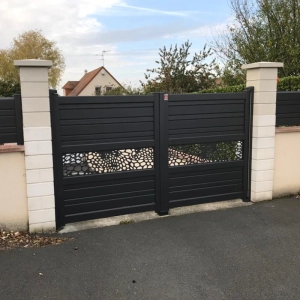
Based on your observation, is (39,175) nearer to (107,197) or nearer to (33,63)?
(107,197)

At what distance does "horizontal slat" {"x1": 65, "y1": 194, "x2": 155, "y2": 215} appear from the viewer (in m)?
4.04

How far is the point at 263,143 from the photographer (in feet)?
15.3

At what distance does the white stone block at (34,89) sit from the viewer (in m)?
3.53

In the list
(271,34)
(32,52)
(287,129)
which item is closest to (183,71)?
(271,34)

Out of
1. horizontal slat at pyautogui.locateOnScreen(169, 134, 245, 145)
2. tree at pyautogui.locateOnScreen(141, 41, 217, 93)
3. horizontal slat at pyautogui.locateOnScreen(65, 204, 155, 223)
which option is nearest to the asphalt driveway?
horizontal slat at pyautogui.locateOnScreen(65, 204, 155, 223)

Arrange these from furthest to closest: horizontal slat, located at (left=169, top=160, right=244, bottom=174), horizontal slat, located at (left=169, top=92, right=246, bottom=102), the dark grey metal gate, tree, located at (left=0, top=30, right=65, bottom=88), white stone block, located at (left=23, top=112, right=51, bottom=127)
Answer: tree, located at (left=0, top=30, right=65, bottom=88)
horizontal slat, located at (left=169, top=160, right=244, bottom=174)
horizontal slat, located at (left=169, top=92, right=246, bottom=102)
the dark grey metal gate
white stone block, located at (left=23, top=112, right=51, bottom=127)

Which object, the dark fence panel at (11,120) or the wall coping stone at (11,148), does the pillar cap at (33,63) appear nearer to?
the dark fence panel at (11,120)

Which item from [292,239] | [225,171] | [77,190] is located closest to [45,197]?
[77,190]

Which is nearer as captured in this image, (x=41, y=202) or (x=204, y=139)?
(x=41, y=202)

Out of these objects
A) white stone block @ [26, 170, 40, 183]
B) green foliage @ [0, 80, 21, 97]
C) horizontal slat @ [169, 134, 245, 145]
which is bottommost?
white stone block @ [26, 170, 40, 183]

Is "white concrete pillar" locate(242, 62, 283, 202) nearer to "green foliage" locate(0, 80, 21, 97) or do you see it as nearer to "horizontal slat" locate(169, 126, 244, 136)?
"horizontal slat" locate(169, 126, 244, 136)

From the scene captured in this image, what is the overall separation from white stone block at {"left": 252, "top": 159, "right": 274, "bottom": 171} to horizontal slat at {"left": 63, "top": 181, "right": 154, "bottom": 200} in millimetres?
1589

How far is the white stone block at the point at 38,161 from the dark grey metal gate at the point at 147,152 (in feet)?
0.37

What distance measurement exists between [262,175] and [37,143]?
320 cm
